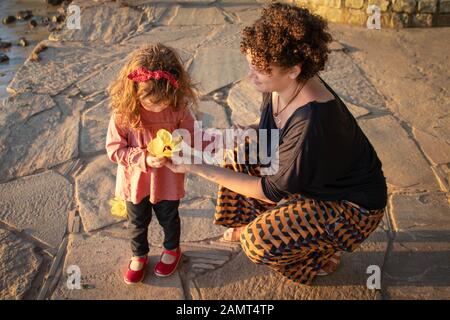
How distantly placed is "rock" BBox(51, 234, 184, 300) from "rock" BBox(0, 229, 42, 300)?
17 cm

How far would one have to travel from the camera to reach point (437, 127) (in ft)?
12.1

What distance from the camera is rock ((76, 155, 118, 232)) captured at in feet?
9.80

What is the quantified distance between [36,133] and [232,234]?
1820mm

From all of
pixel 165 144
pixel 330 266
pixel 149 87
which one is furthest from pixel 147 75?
pixel 330 266

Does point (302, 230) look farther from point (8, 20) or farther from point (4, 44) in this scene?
point (8, 20)

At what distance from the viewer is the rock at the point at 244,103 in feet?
12.7

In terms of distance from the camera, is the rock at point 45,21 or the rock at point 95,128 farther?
the rock at point 45,21

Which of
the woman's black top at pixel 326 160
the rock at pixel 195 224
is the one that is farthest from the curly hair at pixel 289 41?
the rock at pixel 195 224

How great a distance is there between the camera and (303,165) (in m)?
2.11

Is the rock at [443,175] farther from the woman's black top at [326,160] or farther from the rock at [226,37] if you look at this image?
the rock at [226,37]

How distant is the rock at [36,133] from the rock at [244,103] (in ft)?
4.04

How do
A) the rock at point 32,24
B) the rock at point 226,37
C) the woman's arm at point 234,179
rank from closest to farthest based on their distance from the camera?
the woman's arm at point 234,179 → the rock at point 226,37 → the rock at point 32,24
